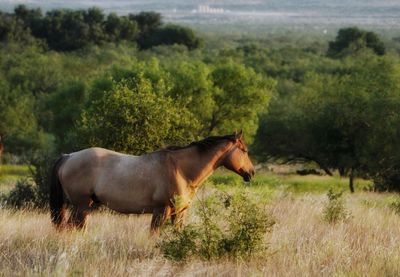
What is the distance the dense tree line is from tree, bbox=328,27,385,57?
25635 mm

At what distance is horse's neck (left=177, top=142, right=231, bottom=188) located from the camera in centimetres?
987

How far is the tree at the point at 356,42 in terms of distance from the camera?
114 m

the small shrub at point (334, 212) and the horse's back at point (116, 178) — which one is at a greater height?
the horse's back at point (116, 178)

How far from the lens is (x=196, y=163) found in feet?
32.6

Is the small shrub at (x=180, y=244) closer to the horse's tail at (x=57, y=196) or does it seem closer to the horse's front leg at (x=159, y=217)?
the horse's front leg at (x=159, y=217)

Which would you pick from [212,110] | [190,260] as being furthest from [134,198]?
[212,110]

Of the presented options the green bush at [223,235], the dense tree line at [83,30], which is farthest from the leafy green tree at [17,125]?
the dense tree line at [83,30]

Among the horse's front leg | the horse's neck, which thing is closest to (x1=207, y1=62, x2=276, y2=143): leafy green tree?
the horse's neck

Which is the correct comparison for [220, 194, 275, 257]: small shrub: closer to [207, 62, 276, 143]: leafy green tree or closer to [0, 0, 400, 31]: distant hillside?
[0, 0, 400, 31]: distant hillside

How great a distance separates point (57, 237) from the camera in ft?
28.1

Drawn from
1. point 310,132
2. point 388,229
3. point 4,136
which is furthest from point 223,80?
point 388,229

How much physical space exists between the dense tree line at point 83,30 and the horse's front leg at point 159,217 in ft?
364

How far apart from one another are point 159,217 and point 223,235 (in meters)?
1.42

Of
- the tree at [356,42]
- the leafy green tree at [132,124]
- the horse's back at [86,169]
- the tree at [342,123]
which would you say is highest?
the horse's back at [86,169]
